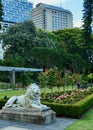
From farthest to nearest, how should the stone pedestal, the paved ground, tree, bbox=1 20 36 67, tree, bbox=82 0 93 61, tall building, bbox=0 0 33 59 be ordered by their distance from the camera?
tall building, bbox=0 0 33 59, tree, bbox=82 0 93 61, tree, bbox=1 20 36 67, the stone pedestal, the paved ground

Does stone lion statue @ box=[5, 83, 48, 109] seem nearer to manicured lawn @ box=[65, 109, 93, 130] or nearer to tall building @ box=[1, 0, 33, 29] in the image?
manicured lawn @ box=[65, 109, 93, 130]

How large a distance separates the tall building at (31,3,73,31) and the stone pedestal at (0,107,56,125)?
6352cm

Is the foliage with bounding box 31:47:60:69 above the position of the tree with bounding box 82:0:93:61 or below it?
below

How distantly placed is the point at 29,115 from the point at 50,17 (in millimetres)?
71289

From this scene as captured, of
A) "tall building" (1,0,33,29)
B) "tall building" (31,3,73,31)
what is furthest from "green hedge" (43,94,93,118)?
"tall building" (1,0,33,29)

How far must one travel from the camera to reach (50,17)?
7906 centimetres

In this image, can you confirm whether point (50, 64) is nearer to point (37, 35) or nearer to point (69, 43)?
point (37, 35)

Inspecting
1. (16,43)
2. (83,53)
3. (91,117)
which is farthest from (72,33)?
(91,117)

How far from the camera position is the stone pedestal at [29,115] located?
9.15 m

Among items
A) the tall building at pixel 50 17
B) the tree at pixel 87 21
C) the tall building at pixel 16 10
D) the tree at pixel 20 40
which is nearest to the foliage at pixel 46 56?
the tree at pixel 20 40

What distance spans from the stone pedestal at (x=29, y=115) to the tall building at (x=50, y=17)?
63520 millimetres

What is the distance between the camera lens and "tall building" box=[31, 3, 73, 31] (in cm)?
7575

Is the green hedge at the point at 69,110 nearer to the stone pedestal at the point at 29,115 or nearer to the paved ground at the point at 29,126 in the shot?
the paved ground at the point at 29,126

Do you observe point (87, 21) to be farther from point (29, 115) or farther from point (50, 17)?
point (50, 17)
